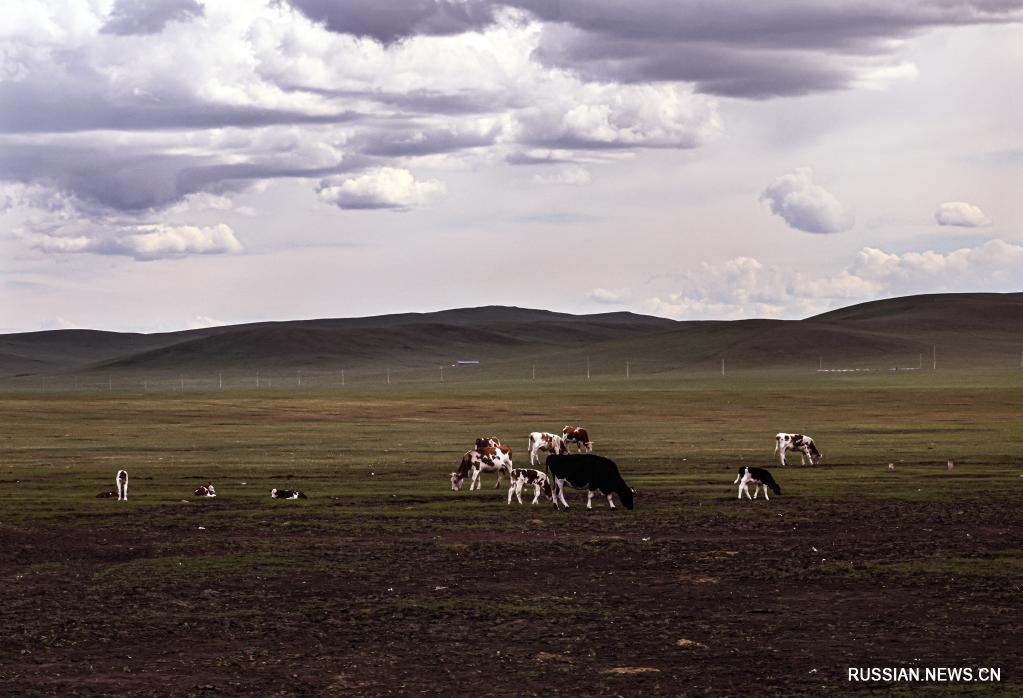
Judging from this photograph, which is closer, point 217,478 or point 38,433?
point 217,478

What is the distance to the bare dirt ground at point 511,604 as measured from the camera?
1672 cm

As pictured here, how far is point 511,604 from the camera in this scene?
69.3 ft

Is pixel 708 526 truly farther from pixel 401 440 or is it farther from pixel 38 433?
pixel 38 433

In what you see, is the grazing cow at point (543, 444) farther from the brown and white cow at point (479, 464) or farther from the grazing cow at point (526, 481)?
the grazing cow at point (526, 481)

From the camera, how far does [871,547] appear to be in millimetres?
26594

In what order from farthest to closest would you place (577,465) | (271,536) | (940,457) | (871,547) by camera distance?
(940,457) → (577,465) → (271,536) → (871,547)

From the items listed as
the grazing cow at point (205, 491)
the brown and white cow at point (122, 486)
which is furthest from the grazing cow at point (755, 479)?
the brown and white cow at point (122, 486)

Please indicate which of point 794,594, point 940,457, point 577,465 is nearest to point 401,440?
point 940,457

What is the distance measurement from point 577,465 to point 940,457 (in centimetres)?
2169

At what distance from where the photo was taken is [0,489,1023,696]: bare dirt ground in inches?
658

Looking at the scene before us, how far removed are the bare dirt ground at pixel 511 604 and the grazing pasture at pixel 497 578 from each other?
0.22 feet

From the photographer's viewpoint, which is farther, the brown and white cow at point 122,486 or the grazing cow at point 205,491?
the grazing cow at point 205,491

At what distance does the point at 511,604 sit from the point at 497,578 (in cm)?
237

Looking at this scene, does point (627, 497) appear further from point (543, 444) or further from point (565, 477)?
point (543, 444)
